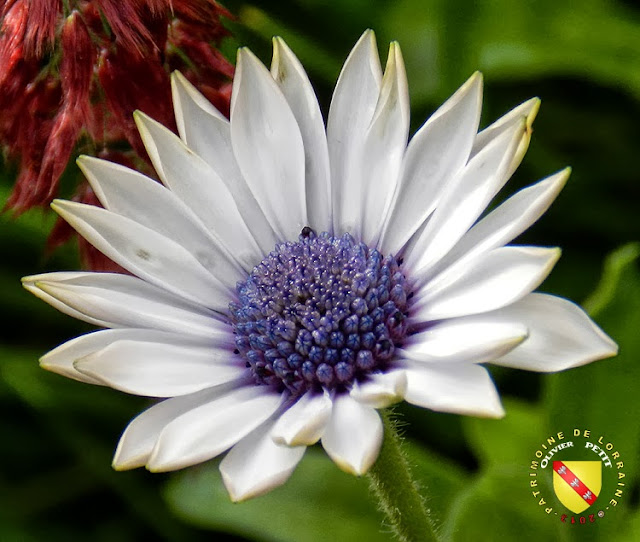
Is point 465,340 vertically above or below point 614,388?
above

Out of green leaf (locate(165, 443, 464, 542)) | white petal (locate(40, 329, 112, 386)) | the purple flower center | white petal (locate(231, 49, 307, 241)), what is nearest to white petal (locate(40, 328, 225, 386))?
white petal (locate(40, 329, 112, 386))

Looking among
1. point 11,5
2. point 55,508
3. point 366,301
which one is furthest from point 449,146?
point 55,508

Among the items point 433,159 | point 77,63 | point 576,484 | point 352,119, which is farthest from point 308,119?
point 576,484

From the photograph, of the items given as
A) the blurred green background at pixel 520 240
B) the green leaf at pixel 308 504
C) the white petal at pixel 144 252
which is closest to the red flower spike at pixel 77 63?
→ the white petal at pixel 144 252

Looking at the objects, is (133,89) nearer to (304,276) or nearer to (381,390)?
(304,276)

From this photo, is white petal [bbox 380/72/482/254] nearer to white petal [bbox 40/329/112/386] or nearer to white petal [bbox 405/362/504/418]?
white petal [bbox 405/362/504/418]
